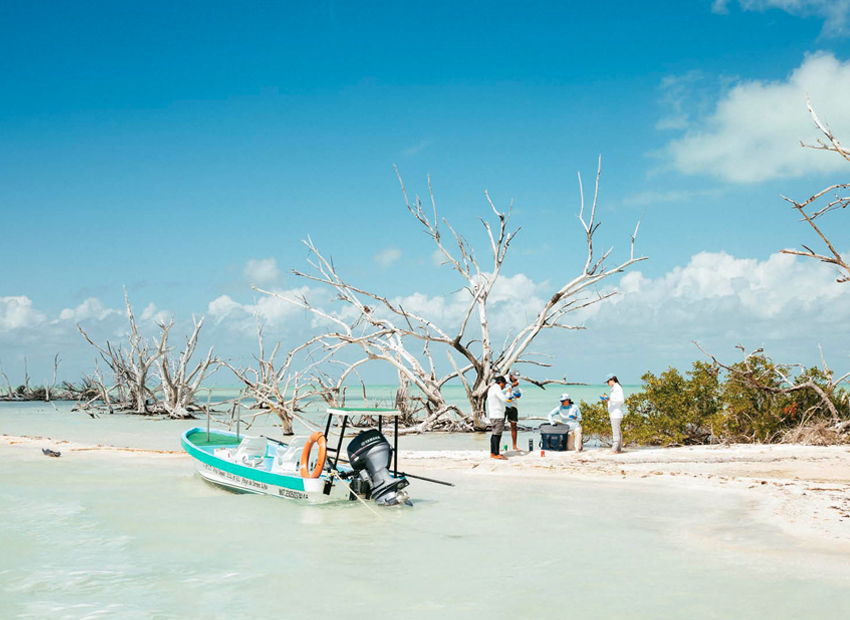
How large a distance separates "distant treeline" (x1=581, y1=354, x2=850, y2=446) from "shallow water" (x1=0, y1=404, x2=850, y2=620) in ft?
18.1

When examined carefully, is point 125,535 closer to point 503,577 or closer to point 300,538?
point 300,538

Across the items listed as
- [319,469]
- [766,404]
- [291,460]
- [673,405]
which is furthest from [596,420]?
[319,469]

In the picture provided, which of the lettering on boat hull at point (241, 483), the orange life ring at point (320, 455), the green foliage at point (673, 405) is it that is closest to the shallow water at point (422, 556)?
the lettering on boat hull at point (241, 483)

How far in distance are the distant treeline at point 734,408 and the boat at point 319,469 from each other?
846 centimetres

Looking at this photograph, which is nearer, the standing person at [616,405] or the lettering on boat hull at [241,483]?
the lettering on boat hull at [241,483]

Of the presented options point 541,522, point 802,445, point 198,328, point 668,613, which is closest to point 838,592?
point 668,613

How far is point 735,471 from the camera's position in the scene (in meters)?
12.7

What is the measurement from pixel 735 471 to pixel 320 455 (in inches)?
310

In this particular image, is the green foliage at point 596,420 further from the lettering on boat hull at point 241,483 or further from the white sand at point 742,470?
the lettering on boat hull at point 241,483

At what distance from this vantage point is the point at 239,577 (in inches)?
293

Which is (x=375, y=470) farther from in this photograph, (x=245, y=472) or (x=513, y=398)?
(x=513, y=398)

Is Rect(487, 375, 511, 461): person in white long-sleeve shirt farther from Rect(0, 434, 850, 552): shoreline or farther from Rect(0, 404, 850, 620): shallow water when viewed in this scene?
Rect(0, 404, 850, 620): shallow water

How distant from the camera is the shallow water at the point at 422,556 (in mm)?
6473

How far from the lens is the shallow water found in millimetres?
6473
